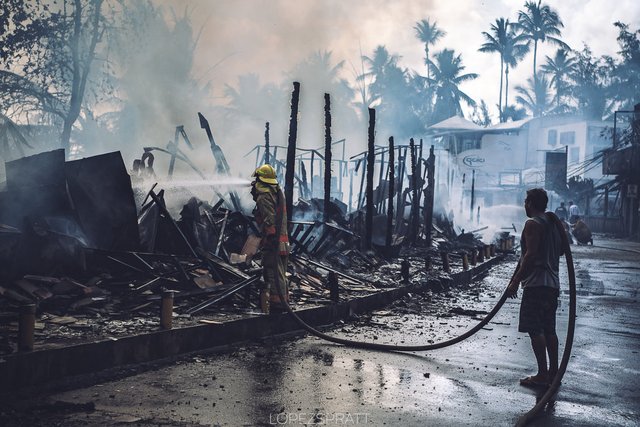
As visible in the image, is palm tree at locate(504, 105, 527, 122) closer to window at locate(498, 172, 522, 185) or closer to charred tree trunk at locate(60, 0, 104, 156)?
window at locate(498, 172, 522, 185)

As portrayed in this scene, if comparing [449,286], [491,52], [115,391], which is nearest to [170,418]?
[115,391]

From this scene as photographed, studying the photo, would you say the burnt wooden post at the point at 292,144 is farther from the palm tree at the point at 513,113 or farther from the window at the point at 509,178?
the palm tree at the point at 513,113

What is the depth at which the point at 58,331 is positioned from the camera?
7352mm

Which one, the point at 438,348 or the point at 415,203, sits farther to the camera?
the point at 415,203

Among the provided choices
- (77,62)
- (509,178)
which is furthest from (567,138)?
(77,62)

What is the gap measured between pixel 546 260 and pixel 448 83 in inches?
2701

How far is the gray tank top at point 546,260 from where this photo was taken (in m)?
6.50

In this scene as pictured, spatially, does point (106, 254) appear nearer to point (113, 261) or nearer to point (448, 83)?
point (113, 261)

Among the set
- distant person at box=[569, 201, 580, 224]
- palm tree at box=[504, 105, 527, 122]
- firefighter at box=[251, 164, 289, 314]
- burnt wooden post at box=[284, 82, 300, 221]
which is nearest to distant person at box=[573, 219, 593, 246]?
distant person at box=[569, 201, 580, 224]

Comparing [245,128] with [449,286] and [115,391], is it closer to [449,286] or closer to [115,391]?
[449,286]

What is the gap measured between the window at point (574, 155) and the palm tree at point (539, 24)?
16.7 metres

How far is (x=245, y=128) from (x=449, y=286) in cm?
3309

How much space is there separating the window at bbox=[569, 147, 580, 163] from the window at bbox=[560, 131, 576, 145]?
70 centimetres

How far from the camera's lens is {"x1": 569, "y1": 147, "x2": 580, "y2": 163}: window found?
200 ft
